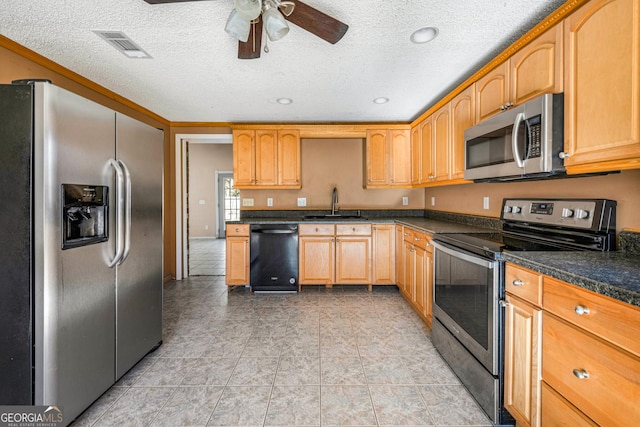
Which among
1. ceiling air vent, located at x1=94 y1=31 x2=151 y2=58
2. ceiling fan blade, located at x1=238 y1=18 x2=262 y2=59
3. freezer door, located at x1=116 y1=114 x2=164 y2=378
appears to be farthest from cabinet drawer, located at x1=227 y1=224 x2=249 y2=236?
ceiling fan blade, located at x1=238 y1=18 x2=262 y2=59

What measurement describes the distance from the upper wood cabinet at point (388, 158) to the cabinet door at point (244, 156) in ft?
5.17

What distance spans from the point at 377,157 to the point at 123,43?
2904mm

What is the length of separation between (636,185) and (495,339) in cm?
102

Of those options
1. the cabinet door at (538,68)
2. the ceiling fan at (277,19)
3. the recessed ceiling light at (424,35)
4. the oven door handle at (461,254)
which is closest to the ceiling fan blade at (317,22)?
the ceiling fan at (277,19)

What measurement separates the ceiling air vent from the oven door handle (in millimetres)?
2604

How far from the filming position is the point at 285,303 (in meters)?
3.24

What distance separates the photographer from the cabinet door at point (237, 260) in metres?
3.62

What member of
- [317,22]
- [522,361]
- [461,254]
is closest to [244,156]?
[317,22]

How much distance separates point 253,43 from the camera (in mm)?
1762

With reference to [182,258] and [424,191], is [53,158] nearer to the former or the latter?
[182,258]

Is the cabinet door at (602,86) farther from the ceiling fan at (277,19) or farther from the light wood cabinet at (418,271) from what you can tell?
the light wood cabinet at (418,271)

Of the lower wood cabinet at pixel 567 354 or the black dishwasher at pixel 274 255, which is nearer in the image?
the lower wood cabinet at pixel 567 354

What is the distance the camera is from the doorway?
8.38 metres

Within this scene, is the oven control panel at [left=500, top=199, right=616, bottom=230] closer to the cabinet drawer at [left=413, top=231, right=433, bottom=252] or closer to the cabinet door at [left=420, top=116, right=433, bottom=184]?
the cabinet drawer at [left=413, top=231, right=433, bottom=252]
